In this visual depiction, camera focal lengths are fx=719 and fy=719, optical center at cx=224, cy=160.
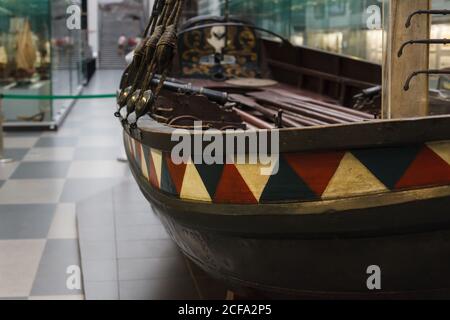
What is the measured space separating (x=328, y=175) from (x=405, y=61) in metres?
0.49

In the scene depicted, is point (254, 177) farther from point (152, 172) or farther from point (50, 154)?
point (50, 154)

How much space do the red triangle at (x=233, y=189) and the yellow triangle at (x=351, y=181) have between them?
0.26m

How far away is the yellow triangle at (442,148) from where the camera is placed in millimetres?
2004

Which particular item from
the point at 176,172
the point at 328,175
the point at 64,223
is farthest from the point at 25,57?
the point at 328,175

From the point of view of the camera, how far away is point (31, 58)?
340 inches

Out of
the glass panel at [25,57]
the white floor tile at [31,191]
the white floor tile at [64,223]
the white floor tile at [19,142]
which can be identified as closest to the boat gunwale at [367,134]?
the white floor tile at [64,223]

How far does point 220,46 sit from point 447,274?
182 inches

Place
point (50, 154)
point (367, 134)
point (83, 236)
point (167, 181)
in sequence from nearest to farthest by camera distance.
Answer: point (367, 134) → point (167, 181) → point (83, 236) → point (50, 154)

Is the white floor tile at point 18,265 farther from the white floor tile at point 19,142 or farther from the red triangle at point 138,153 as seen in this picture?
the white floor tile at point 19,142

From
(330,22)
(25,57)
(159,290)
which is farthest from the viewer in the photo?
(25,57)

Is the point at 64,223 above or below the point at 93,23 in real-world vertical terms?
below

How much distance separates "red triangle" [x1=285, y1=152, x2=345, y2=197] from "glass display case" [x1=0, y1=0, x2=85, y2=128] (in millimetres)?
6081

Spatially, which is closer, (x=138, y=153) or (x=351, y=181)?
(x=351, y=181)

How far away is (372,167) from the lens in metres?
2.07
